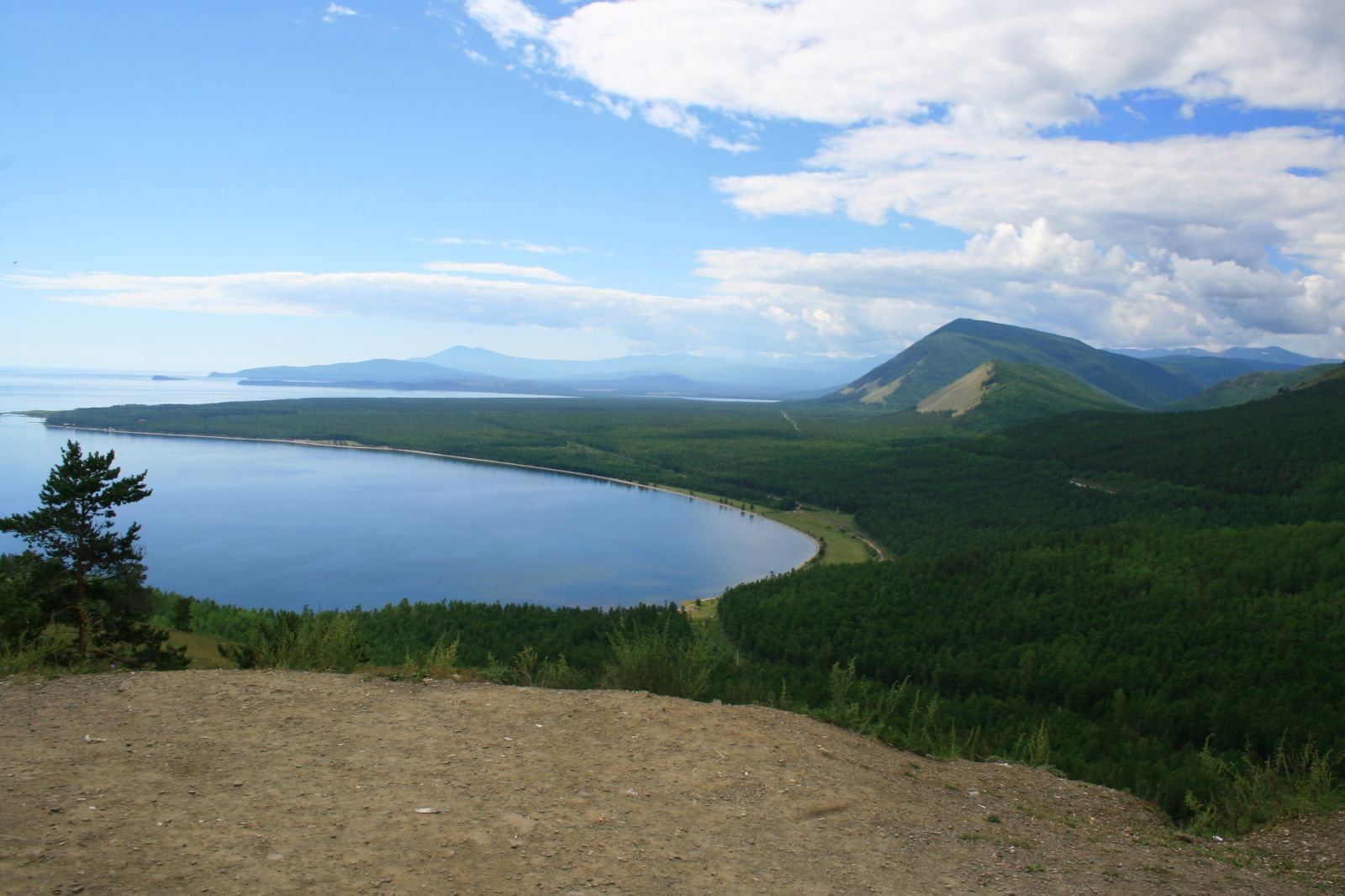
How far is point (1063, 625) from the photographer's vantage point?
34656mm

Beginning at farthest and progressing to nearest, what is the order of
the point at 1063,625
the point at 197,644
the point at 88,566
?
the point at 1063,625
the point at 197,644
the point at 88,566

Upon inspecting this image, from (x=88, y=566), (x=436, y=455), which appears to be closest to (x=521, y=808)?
(x=88, y=566)

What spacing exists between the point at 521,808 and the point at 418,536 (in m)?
64.8

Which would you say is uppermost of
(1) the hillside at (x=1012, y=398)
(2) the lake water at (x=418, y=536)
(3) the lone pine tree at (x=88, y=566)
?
(1) the hillside at (x=1012, y=398)

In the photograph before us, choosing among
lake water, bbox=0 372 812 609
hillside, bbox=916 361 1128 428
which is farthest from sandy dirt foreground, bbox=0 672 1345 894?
hillside, bbox=916 361 1128 428

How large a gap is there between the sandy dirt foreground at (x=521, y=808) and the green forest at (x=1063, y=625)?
5.16 ft

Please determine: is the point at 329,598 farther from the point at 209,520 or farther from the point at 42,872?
the point at 42,872

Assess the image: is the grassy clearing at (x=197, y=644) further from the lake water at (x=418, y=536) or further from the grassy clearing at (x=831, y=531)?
the grassy clearing at (x=831, y=531)

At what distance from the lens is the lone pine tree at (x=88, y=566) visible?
53.5 ft

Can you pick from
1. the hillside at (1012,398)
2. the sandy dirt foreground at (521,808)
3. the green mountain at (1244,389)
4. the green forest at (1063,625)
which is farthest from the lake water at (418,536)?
the green mountain at (1244,389)

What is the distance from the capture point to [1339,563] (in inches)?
1367

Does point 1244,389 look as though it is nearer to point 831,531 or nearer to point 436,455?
point 831,531

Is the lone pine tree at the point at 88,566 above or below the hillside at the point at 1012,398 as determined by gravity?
below

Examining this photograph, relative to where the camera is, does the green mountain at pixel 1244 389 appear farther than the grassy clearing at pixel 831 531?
Yes
